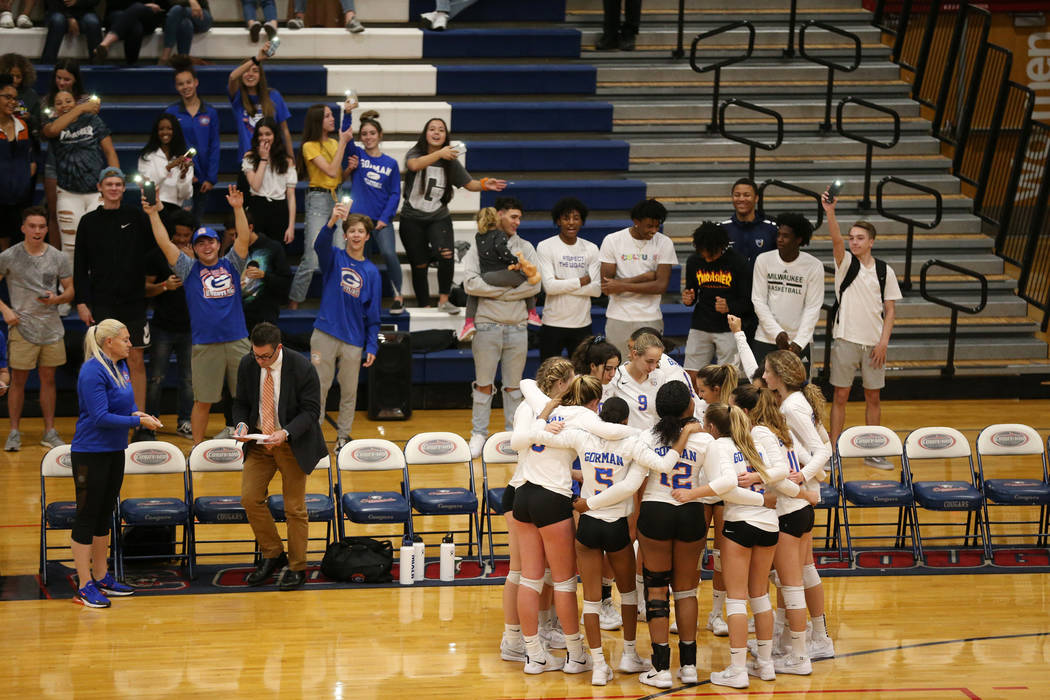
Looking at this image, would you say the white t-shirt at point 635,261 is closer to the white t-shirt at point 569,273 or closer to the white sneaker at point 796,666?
the white t-shirt at point 569,273

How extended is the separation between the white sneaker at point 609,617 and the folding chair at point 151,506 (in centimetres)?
252

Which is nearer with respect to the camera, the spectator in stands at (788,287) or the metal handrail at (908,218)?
the spectator in stands at (788,287)

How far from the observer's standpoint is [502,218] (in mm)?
9930

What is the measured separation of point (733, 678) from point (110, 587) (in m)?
3.64

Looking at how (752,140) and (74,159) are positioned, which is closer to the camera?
(74,159)

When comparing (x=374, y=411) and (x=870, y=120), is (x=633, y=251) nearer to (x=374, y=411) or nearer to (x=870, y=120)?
(x=374, y=411)

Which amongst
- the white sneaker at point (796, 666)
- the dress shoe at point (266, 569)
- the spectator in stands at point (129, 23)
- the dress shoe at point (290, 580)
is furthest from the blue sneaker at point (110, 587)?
the spectator in stands at point (129, 23)

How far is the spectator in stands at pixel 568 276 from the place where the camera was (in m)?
9.98

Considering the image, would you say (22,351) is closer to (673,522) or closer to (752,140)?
(673,522)

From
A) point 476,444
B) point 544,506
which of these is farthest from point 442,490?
point 544,506

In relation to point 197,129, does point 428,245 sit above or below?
below

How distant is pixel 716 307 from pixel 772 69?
18.7 ft

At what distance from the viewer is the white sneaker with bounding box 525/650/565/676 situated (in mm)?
6715

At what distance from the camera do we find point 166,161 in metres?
11.1
